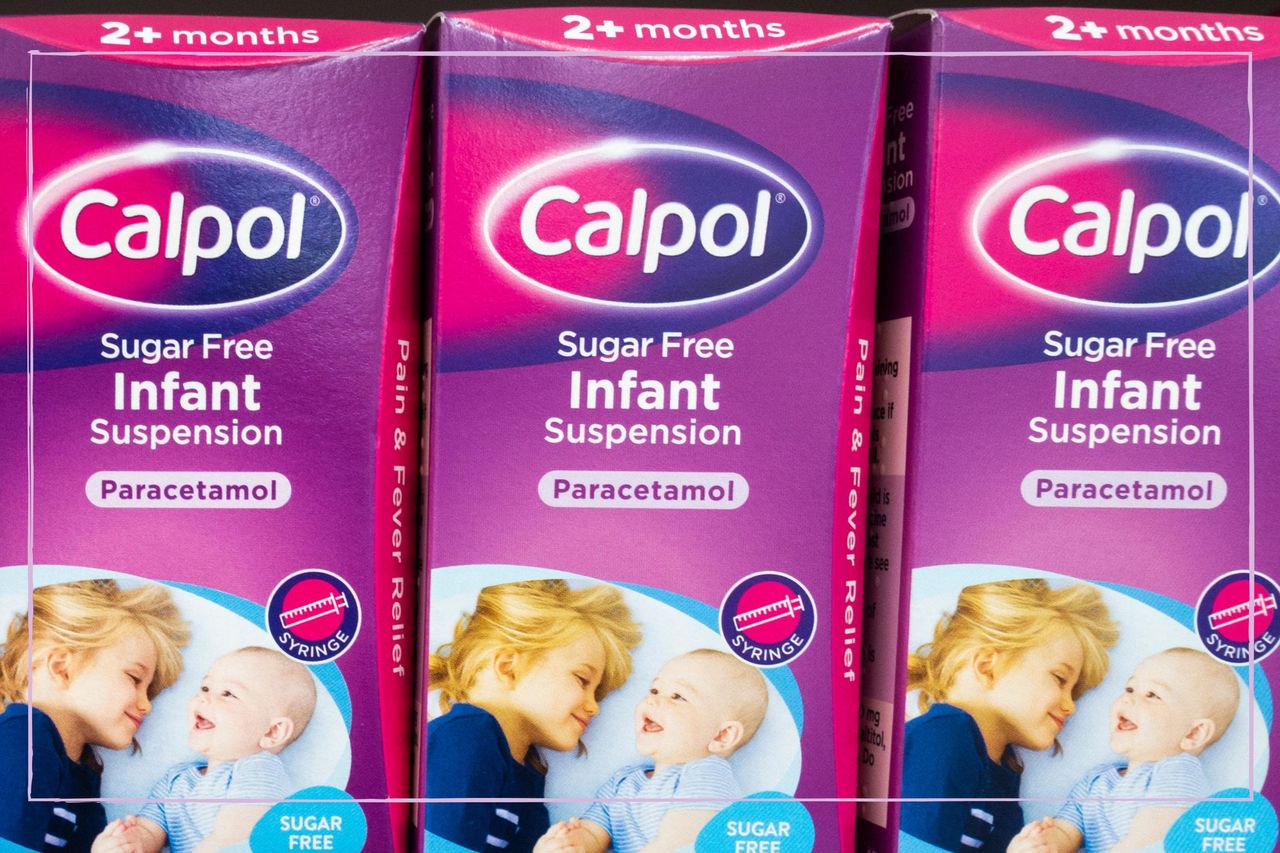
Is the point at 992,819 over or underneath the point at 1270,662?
underneath

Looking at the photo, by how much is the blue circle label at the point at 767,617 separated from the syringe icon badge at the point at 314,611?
0.30 meters

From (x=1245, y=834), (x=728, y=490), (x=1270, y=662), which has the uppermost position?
(x=728, y=490)

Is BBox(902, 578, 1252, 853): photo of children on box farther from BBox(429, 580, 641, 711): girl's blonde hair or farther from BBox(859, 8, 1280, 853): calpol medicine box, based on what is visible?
BBox(429, 580, 641, 711): girl's blonde hair

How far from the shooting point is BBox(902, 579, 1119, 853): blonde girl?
1013 mm

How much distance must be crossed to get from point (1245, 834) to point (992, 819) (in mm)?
209

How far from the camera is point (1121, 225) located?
1.00 metres

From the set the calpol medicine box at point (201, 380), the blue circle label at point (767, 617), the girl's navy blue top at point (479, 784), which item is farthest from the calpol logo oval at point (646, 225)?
the girl's navy blue top at point (479, 784)

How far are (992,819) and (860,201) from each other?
0.51 meters

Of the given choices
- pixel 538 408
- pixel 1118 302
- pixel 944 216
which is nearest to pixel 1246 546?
pixel 1118 302

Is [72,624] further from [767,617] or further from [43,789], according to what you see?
[767,617]

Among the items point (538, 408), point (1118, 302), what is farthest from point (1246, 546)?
point (538, 408)

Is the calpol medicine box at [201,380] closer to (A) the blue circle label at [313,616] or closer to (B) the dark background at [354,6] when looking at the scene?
(A) the blue circle label at [313,616]

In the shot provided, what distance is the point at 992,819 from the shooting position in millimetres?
1021

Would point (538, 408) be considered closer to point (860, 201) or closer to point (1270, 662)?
point (860, 201)
